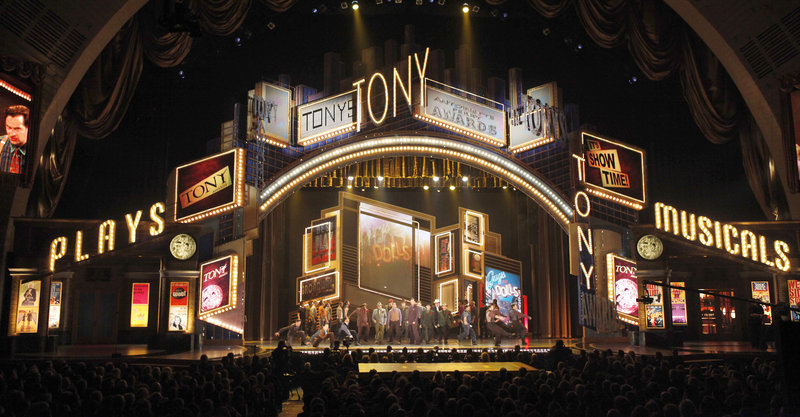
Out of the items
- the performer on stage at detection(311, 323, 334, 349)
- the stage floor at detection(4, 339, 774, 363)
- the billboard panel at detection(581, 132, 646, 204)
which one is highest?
the billboard panel at detection(581, 132, 646, 204)

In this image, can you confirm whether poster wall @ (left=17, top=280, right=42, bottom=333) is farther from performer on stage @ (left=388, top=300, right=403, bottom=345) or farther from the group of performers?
performer on stage @ (left=388, top=300, right=403, bottom=345)

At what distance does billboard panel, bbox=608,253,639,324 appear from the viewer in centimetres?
2239

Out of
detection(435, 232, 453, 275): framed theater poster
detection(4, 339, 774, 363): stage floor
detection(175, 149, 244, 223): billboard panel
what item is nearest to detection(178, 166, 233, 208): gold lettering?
detection(175, 149, 244, 223): billboard panel

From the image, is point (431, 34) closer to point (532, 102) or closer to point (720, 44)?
point (532, 102)

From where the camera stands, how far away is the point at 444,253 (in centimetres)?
3006

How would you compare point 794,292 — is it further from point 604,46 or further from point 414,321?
point 414,321

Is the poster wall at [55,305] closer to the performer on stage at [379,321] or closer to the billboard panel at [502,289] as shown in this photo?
the performer on stage at [379,321]

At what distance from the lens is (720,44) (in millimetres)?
21844

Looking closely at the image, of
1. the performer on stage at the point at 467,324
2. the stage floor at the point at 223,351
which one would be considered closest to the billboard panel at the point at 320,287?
the stage floor at the point at 223,351

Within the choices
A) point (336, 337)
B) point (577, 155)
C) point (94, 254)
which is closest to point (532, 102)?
point (577, 155)

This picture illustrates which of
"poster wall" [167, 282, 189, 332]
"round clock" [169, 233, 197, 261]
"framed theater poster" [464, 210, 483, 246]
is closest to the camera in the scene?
"poster wall" [167, 282, 189, 332]

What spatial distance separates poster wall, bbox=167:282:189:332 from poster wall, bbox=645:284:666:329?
1385 centimetres

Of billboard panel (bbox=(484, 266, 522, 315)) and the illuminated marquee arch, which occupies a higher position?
the illuminated marquee arch

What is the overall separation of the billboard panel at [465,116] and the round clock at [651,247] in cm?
625
